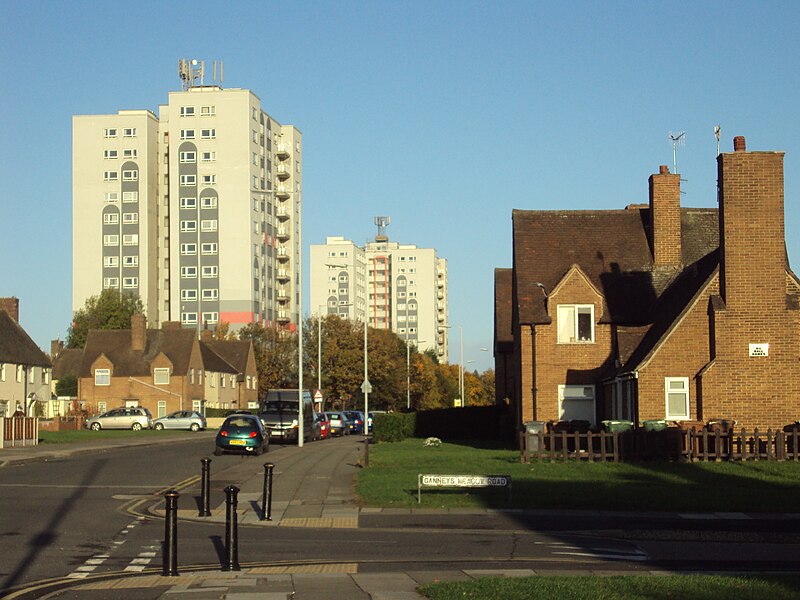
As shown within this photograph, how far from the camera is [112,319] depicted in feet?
370

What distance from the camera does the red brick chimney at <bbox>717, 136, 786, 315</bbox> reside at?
→ 31.6 m

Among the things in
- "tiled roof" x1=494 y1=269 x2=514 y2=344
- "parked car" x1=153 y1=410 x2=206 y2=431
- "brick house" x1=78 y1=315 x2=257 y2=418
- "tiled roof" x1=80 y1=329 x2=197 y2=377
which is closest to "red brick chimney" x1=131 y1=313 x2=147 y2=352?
"brick house" x1=78 y1=315 x2=257 y2=418

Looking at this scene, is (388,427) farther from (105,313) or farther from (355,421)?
(105,313)

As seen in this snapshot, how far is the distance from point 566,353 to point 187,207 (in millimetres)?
84091

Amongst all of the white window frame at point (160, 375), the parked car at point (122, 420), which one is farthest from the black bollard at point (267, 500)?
the white window frame at point (160, 375)

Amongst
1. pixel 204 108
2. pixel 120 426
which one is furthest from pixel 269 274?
pixel 120 426

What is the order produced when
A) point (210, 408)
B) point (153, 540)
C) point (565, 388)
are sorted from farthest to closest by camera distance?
point (210, 408) → point (565, 388) → point (153, 540)

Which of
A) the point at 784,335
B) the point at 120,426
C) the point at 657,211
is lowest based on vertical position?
the point at 120,426

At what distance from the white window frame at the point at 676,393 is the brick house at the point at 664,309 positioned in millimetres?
30

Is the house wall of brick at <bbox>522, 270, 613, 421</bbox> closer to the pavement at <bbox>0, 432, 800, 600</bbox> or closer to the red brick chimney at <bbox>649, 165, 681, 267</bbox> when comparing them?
the red brick chimney at <bbox>649, 165, 681, 267</bbox>

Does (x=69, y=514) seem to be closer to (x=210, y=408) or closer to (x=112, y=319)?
(x=210, y=408)

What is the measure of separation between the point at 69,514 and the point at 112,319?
314 feet

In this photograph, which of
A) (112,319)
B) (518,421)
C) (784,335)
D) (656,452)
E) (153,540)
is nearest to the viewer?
(153,540)

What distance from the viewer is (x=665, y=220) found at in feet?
138
